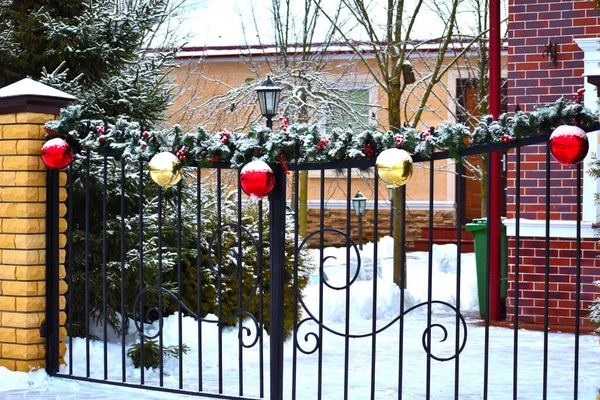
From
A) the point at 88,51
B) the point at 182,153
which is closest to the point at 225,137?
the point at 182,153

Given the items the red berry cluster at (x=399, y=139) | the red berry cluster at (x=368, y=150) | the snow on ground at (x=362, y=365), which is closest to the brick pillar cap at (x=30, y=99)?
the snow on ground at (x=362, y=365)

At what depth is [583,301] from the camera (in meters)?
9.08

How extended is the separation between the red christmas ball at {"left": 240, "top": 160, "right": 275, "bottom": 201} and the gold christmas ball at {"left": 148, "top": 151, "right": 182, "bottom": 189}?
61cm

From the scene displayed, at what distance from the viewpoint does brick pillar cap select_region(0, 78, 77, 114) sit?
602 cm

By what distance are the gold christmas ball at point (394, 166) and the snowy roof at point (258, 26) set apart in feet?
29.2

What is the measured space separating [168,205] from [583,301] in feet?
13.9

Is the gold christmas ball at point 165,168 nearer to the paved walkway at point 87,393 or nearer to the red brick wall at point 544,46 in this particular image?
the paved walkway at point 87,393

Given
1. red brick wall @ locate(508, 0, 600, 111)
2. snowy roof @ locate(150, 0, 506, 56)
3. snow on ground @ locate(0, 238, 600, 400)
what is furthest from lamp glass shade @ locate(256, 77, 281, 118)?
snowy roof @ locate(150, 0, 506, 56)

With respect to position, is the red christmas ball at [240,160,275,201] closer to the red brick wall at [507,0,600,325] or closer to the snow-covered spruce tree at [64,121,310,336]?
the snow-covered spruce tree at [64,121,310,336]

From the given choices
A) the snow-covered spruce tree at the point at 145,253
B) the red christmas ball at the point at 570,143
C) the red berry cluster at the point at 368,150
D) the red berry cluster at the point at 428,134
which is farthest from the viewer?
the snow-covered spruce tree at the point at 145,253

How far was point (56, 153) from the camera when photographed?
5871 millimetres

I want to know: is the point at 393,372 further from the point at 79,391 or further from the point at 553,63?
the point at 553,63

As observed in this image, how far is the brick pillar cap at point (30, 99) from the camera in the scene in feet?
19.7

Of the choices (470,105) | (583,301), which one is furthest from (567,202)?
(470,105)
